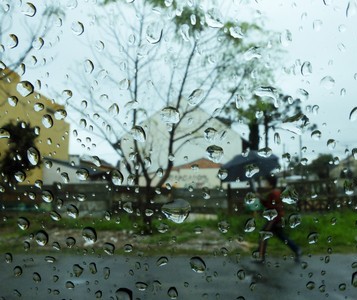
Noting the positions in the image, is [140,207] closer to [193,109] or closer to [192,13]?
[193,109]

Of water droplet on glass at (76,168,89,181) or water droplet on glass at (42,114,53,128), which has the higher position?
water droplet on glass at (42,114,53,128)

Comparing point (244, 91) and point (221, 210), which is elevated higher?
point (244, 91)

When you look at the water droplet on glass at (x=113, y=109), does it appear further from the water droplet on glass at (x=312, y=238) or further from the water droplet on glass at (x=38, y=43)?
the water droplet on glass at (x=312, y=238)

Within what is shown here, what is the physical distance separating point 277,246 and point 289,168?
160mm

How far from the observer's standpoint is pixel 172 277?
39.8 inches

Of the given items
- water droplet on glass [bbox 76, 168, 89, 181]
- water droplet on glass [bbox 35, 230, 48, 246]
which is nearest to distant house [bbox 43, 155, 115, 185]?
water droplet on glass [bbox 76, 168, 89, 181]

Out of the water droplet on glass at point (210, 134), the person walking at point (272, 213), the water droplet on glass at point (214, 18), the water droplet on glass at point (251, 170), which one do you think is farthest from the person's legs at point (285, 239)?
the water droplet on glass at point (214, 18)

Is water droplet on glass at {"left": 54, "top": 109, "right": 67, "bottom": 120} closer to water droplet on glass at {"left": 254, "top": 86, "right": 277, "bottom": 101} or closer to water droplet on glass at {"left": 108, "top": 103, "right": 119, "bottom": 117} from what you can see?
water droplet on glass at {"left": 108, "top": 103, "right": 119, "bottom": 117}

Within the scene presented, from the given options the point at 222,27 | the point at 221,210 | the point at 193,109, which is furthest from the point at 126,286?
the point at 222,27

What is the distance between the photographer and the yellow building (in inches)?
38.6

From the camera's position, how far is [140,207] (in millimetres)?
937

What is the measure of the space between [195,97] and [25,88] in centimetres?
36

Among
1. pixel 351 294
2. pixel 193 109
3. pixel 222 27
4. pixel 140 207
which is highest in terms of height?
pixel 222 27

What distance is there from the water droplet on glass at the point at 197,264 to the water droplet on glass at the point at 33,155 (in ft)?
1.30
